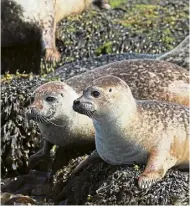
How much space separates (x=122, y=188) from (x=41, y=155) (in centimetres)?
169

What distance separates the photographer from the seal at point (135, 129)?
623 centimetres

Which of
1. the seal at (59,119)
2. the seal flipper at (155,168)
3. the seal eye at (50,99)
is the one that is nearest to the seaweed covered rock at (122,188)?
the seal flipper at (155,168)

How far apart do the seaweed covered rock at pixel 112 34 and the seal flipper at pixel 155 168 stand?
4.99 meters

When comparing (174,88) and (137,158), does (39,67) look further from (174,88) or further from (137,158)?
(137,158)

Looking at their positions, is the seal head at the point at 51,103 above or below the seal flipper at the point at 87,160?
above

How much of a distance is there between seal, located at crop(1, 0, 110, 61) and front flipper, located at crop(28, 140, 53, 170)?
3.68 meters

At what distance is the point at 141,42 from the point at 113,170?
5927 millimetres

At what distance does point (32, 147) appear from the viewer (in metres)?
9.05

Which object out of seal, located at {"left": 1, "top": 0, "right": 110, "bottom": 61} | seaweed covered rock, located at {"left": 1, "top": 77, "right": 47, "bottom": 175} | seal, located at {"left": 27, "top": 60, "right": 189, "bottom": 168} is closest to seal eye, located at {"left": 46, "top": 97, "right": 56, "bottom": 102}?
seal, located at {"left": 27, "top": 60, "right": 189, "bottom": 168}

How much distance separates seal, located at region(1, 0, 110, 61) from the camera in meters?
11.8

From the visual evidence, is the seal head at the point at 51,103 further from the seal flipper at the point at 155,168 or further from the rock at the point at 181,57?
the rock at the point at 181,57

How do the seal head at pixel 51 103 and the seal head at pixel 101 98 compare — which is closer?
the seal head at pixel 101 98

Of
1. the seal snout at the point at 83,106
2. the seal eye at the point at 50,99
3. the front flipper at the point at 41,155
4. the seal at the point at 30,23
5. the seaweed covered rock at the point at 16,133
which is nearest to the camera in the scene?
the seal snout at the point at 83,106

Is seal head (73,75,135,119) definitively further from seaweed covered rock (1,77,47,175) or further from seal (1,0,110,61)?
seal (1,0,110,61)
